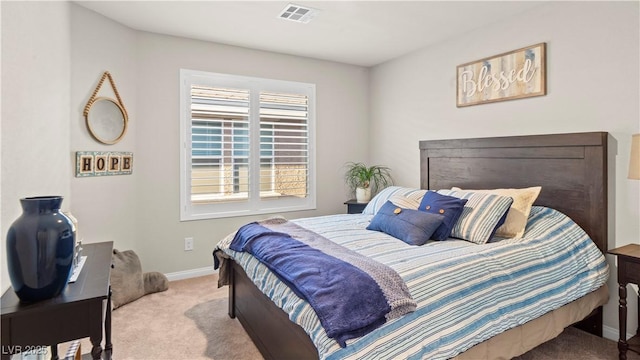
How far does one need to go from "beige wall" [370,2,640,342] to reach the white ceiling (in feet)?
0.60

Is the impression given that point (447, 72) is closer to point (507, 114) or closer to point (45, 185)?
point (507, 114)

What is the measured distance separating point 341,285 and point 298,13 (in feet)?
7.74

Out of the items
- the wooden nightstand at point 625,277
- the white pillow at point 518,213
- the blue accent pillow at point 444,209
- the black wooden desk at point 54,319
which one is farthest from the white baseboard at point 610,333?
the black wooden desk at point 54,319

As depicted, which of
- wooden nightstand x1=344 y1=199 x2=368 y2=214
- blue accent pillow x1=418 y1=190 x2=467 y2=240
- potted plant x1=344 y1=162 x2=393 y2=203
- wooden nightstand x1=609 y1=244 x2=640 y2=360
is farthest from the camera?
potted plant x1=344 y1=162 x2=393 y2=203

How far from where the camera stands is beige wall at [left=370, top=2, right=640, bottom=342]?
2.37 m

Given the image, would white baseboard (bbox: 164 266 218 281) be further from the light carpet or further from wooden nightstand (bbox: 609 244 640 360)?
wooden nightstand (bbox: 609 244 640 360)

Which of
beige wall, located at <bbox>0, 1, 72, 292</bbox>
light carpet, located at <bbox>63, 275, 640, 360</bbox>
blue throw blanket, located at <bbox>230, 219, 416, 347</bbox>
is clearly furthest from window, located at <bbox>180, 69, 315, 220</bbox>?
blue throw blanket, located at <bbox>230, 219, 416, 347</bbox>

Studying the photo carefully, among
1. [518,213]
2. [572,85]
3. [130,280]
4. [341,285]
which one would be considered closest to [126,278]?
[130,280]

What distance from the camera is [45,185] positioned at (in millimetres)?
2039

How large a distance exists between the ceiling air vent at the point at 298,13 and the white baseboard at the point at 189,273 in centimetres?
266

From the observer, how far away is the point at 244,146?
155 inches

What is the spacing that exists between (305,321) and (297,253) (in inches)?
18.8

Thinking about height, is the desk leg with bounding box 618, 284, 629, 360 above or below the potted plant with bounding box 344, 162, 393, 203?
below

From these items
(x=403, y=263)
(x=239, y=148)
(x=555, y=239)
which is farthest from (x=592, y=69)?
(x=239, y=148)
